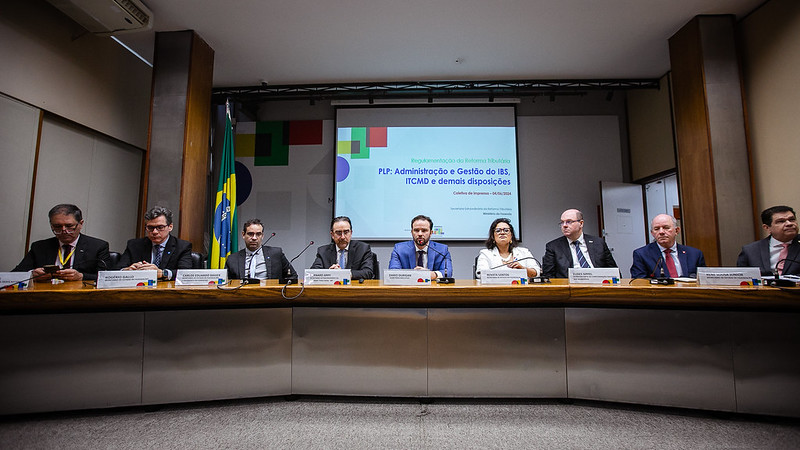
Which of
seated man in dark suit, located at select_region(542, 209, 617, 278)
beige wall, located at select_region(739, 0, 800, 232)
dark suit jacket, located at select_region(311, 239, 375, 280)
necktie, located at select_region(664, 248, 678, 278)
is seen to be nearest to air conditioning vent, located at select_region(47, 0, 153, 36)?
dark suit jacket, located at select_region(311, 239, 375, 280)

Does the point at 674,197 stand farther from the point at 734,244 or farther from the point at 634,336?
the point at 634,336

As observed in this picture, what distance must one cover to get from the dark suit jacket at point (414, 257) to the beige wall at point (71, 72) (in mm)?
3261

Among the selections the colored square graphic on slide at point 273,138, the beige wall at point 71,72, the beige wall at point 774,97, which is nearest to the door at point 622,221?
the beige wall at point 774,97

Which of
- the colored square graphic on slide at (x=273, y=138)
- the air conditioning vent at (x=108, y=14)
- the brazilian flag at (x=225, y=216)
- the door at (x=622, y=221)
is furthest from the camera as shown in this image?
the colored square graphic on slide at (x=273, y=138)

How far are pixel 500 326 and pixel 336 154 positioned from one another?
3.52 metres

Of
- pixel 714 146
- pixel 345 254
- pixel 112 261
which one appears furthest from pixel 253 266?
pixel 714 146

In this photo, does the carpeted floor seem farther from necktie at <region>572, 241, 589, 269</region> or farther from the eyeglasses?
the eyeglasses

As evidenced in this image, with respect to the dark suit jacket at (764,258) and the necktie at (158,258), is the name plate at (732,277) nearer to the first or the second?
the dark suit jacket at (764,258)

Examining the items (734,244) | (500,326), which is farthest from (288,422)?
(734,244)

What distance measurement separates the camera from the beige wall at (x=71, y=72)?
9.27ft

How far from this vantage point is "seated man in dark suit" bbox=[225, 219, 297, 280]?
106 inches

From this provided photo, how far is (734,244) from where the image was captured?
10.2 feet

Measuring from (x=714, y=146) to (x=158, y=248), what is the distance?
469 centimetres

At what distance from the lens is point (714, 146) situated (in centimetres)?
320
